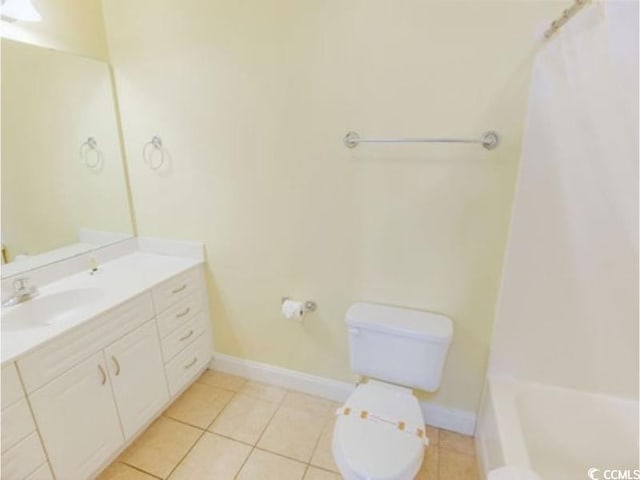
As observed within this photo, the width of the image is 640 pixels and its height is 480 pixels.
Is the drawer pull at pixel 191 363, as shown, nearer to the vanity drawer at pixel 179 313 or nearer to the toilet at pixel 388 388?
the vanity drawer at pixel 179 313

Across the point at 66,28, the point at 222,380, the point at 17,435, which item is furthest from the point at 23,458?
the point at 66,28

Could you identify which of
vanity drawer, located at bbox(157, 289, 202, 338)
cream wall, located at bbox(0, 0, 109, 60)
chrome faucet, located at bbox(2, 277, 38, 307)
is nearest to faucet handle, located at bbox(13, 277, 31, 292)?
chrome faucet, located at bbox(2, 277, 38, 307)

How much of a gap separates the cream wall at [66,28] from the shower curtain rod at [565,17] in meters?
2.15

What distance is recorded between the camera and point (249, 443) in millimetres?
1730

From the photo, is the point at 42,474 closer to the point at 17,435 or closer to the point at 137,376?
the point at 17,435

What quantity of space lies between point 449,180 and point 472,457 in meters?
1.35

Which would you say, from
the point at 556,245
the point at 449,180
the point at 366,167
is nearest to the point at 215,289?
the point at 366,167

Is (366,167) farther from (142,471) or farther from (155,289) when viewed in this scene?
(142,471)

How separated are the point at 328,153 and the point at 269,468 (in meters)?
1.52

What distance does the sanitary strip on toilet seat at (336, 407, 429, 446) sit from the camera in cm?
129

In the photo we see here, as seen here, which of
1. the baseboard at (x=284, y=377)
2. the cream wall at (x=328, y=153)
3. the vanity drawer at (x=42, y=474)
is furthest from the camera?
the baseboard at (x=284, y=377)

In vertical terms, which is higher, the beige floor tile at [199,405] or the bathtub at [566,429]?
the bathtub at [566,429]

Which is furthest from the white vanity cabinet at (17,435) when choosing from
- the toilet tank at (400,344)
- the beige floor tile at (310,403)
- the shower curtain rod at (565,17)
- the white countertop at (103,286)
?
the shower curtain rod at (565,17)

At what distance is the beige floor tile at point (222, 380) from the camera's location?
7.00ft
